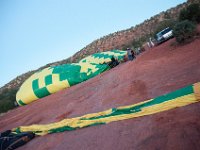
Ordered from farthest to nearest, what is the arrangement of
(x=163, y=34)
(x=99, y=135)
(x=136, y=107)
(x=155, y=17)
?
(x=155, y=17) < (x=163, y=34) < (x=136, y=107) < (x=99, y=135)

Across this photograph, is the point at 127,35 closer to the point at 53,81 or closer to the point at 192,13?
the point at 192,13

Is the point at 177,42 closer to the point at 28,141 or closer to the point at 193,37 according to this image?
the point at 193,37

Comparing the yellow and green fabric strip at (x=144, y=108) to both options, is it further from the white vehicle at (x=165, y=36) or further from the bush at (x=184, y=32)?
the white vehicle at (x=165, y=36)

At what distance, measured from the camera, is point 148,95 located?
7410 mm

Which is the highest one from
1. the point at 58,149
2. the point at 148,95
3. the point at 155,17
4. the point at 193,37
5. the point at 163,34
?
the point at 155,17

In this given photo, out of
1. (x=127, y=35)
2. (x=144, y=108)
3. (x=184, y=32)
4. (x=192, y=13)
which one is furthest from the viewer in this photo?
(x=127, y=35)

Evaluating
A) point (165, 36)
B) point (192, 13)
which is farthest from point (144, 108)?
point (165, 36)

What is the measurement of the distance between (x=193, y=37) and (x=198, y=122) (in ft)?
40.8

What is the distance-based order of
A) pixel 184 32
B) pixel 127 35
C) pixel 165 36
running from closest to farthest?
pixel 184 32, pixel 165 36, pixel 127 35

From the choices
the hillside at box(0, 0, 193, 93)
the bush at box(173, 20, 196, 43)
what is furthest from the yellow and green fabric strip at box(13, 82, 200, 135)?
the hillside at box(0, 0, 193, 93)

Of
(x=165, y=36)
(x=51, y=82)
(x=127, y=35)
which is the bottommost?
(x=51, y=82)

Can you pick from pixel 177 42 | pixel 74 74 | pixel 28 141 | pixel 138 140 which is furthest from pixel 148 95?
pixel 74 74

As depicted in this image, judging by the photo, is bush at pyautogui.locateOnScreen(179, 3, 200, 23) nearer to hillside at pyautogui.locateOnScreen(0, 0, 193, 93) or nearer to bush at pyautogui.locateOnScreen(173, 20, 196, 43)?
bush at pyautogui.locateOnScreen(173, 20, 196, 43)

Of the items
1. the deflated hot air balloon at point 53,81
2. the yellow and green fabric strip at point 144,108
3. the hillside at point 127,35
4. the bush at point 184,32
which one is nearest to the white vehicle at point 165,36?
the bush at point 184,32
